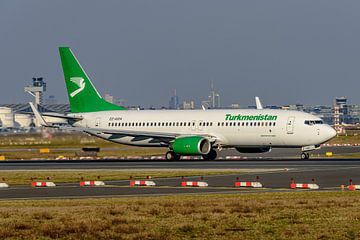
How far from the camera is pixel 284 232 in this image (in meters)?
27.6

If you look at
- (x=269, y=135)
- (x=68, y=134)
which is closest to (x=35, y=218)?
(x=269, y=135)

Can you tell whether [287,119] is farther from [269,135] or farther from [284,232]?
[284,232]

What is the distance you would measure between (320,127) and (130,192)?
39.1m

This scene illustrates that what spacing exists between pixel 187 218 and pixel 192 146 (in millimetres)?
51954

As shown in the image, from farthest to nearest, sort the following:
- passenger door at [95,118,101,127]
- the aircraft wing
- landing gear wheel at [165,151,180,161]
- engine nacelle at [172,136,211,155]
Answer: passenger door at [95,118,101,127], the aircraft wing, landing gear wheel at [165,151,180,161], engine nacelle at [172,136,211,155]

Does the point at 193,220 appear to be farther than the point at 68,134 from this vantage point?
No

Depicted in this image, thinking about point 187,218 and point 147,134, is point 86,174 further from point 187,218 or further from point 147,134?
point 187,218

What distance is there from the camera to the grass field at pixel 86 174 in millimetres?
58844

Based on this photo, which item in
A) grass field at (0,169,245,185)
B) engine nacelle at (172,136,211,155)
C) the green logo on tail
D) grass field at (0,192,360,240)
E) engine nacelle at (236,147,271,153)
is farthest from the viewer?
the green logo on tail

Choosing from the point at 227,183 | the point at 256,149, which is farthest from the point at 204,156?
the point at 227,183

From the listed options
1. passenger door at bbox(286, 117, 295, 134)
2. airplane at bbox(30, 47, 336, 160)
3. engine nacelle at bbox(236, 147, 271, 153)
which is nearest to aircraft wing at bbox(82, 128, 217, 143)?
airplane at bbox(30, 47, 336, 160)

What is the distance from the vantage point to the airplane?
82312 millimetres

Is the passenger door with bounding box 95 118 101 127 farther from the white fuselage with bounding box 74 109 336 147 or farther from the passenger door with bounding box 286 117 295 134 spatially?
the passenger door with bounding box 286 117 295 134

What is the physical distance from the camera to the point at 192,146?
274 feet
